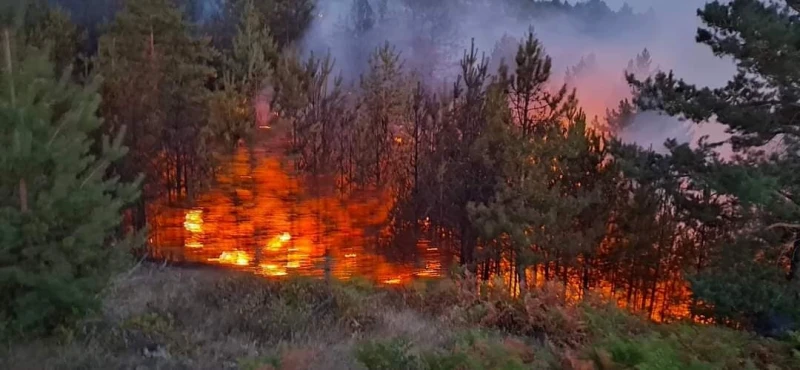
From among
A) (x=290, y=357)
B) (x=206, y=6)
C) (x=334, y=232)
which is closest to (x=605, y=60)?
(x=206, y=6)

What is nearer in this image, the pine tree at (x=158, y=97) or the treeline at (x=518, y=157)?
the treeline at (x=518, y=157)

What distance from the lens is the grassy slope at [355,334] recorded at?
19.7ft

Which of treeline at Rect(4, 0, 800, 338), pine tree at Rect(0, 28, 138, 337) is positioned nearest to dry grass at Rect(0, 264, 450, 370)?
pine tree at Rect(0, 28, 138, 337)

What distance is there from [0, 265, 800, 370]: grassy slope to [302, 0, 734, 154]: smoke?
27.1 metres

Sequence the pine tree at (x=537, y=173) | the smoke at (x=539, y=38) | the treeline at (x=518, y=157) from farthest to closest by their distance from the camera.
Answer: the smoke at (x=539, y=38)
the pine tree at (x=537, y=173)
the treeline at (x=518, y=157)

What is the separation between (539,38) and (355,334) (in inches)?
1647

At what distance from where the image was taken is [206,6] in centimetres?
4166

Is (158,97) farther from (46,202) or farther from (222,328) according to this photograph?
(46,202)

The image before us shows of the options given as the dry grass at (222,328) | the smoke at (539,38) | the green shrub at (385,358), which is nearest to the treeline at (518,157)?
the dry grass at (222,328)

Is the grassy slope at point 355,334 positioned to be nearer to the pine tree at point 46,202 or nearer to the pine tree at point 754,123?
the pine tree at point 46,202

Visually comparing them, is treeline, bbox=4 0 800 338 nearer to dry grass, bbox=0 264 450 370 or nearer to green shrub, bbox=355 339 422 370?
dry grass, bbox=0 264 450 370

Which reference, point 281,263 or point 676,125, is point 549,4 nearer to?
point 676,125

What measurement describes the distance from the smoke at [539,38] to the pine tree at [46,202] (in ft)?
106

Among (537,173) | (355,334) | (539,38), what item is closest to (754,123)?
(537,173)
